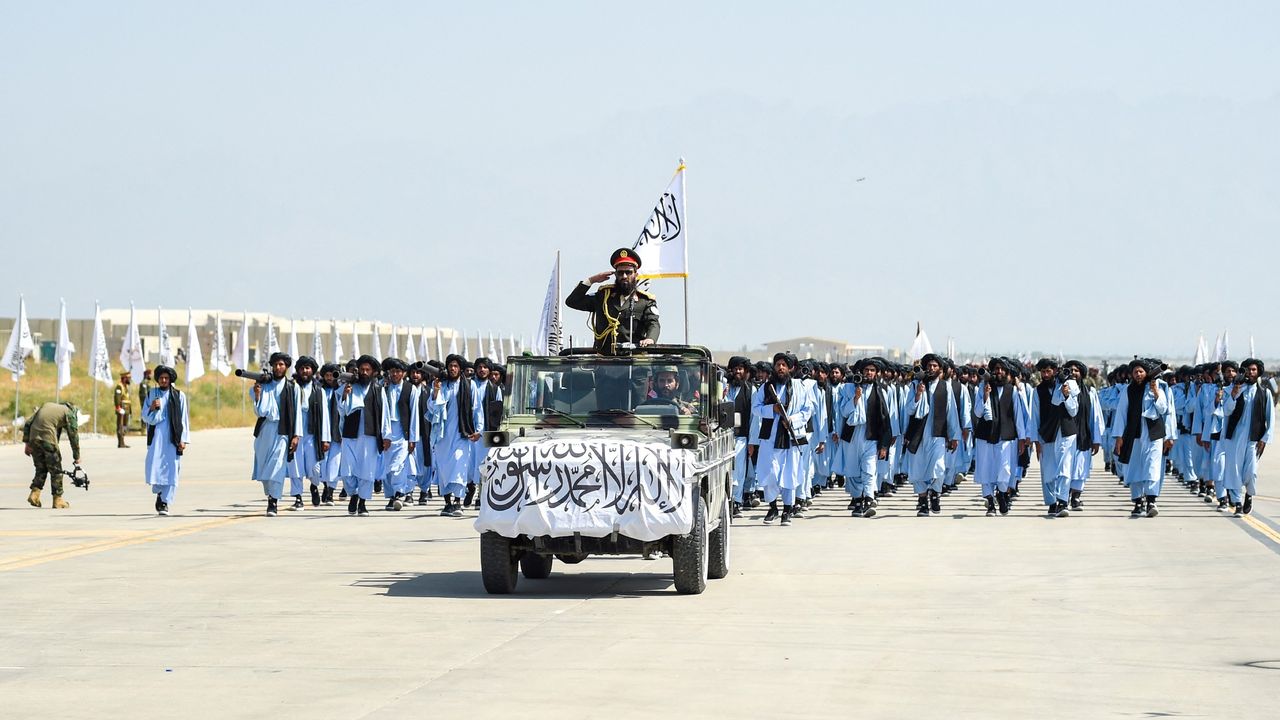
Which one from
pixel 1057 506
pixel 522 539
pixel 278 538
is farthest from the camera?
pixel 1057 506

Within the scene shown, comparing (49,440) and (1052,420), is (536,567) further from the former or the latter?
(49,440)

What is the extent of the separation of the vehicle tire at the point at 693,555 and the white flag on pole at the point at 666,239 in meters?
8.99

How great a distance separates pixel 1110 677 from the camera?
1020 centimetres

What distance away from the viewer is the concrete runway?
9484 mm

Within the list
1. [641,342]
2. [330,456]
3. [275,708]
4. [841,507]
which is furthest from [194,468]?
[275,708]

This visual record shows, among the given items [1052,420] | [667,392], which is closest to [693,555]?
[667,392]

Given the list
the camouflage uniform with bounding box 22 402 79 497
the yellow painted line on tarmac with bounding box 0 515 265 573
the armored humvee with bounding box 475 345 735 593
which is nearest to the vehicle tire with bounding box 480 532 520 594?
the armored humvee with bounding box 475 345 735 593

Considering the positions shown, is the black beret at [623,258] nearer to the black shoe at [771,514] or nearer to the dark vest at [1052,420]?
the black shoe at [771,514]

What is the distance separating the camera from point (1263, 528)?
2141cm

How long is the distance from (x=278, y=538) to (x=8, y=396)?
5356cm

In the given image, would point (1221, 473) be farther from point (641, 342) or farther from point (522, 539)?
point (522, 539)

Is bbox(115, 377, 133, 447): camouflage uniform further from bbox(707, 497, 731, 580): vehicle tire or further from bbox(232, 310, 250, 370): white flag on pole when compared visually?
bbox(707, 497, 731, 580): vehicle tire

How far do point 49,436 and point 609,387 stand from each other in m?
11.6

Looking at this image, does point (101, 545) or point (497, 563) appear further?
point (101, 545)
